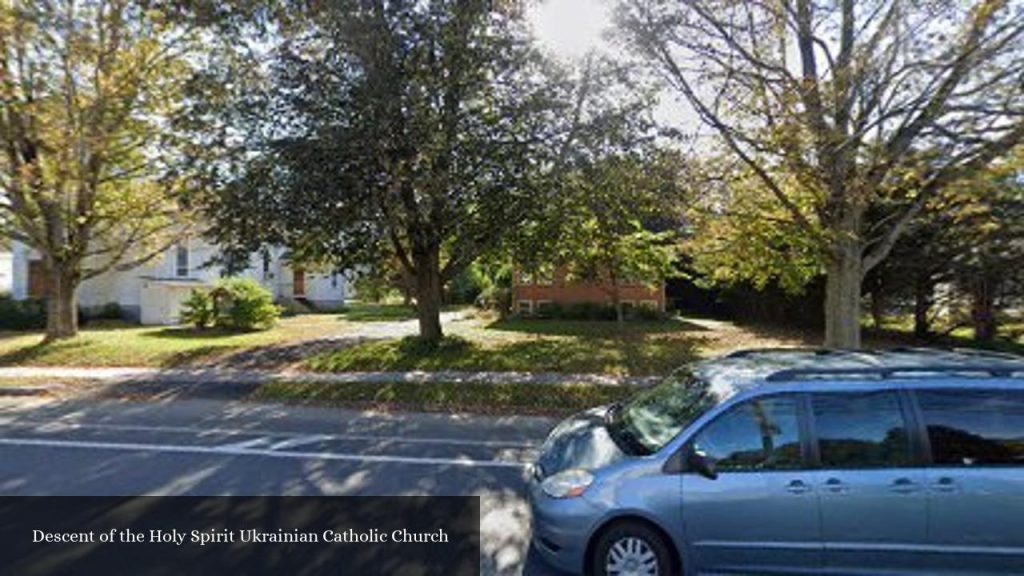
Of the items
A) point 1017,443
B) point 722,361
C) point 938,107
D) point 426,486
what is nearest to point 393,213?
point 426,486

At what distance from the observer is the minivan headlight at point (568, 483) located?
168 inches

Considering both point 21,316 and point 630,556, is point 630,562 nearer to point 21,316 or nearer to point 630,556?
point 630,556

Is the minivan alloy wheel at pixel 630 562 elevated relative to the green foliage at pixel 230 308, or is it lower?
lower

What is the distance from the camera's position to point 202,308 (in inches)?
909

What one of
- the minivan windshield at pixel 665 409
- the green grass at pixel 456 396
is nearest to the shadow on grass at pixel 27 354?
the green grass at pixel 456 396

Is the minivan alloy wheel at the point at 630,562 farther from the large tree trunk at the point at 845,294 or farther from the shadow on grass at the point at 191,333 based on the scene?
the shadow on grass at the point at 191,333

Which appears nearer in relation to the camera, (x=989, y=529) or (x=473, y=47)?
(x=989, y=529)

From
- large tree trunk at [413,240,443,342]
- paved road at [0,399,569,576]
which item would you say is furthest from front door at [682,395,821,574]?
large tree trunk at [413,240,443,342]

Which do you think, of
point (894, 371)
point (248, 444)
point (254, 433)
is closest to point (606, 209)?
point (254, 433)

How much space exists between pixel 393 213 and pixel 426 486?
304 inches

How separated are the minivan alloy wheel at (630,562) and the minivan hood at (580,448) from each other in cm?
58

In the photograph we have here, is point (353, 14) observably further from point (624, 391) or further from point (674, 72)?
point (624, 391)
